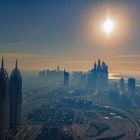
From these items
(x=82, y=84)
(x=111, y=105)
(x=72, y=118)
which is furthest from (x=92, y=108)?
(x=82, y=84)

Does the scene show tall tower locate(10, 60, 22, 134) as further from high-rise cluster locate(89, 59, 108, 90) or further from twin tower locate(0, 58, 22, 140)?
high-rise cluster locate(89, 59, 108, 90)

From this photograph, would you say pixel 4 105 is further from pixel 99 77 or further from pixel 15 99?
pixel 99 77

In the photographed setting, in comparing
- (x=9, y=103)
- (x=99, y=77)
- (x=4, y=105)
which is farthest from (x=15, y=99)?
(x=99, y=77)

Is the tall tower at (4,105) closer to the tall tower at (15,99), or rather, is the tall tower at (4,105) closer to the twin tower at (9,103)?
the twin tower at (9,103)

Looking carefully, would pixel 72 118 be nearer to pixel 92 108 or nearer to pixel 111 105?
pixel 92 108

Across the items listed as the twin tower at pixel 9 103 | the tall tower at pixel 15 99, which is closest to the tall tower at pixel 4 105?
the twin tower at pixel 9 103

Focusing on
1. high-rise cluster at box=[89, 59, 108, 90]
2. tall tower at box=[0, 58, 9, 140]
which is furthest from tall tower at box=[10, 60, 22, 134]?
high-rise cluster at box=[89, 59, 108, 90]
